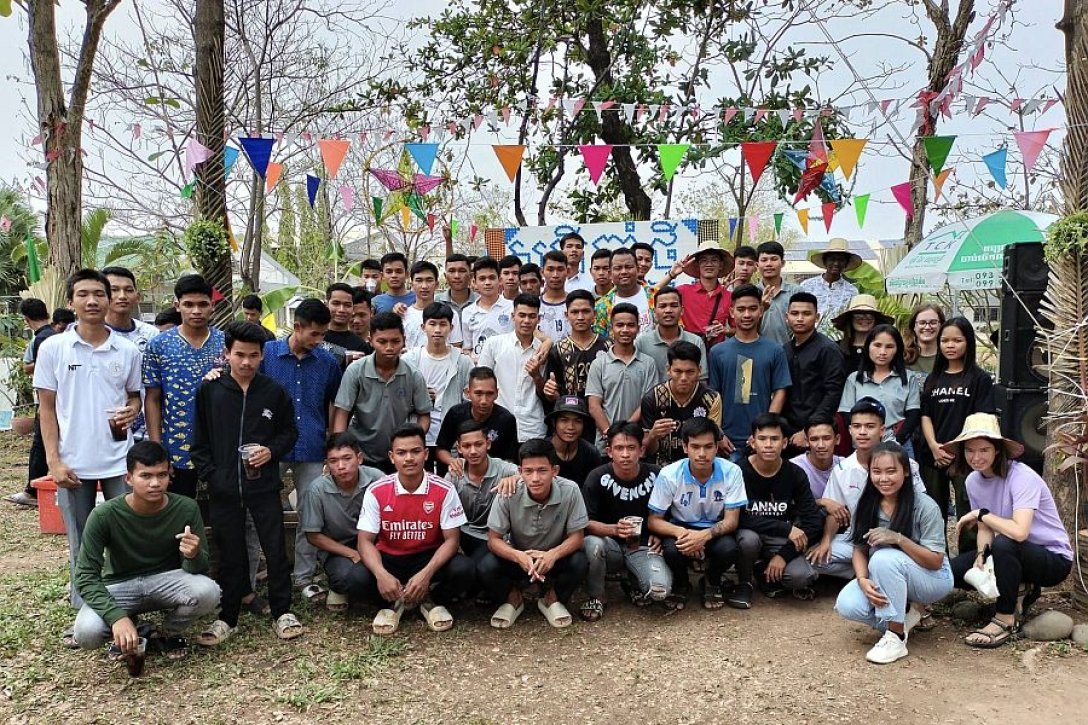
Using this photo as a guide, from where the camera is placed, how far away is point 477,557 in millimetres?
4328

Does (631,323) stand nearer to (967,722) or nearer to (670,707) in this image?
(670,707)

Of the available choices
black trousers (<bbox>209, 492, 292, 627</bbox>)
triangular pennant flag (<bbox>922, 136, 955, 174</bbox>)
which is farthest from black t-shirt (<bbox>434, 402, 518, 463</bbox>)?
triangular pennant flag (<bbox>922, 136, 955, 174</bbox>)

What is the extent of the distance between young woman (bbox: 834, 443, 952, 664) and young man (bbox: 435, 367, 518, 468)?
79.0 inches

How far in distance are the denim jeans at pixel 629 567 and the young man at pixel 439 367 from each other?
1106 mm

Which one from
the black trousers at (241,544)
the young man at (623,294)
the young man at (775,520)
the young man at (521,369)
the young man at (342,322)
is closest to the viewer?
the black trousers at (241,544)

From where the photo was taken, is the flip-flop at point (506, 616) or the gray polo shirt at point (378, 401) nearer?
the flip-flop at point (506, 616)

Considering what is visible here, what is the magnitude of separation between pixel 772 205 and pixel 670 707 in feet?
85.7

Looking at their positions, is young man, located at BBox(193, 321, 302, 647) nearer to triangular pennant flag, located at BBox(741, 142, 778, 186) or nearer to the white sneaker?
the white sneaker

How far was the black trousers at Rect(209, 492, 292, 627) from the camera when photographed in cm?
407

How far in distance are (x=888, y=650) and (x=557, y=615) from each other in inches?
65.1

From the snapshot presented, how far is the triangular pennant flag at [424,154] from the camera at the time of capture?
22.2 feet

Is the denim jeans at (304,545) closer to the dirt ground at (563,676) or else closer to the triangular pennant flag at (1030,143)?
the dirt ground at (563,676)

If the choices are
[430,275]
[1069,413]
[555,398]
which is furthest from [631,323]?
[1069,413]

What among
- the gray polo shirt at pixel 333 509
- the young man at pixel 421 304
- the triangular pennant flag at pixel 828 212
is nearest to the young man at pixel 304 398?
the gray polo shirt at pixel 333 509
